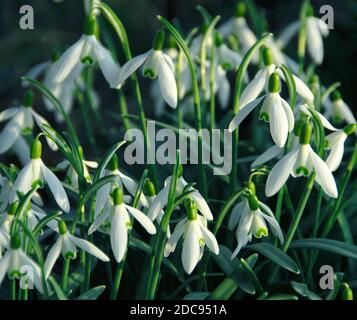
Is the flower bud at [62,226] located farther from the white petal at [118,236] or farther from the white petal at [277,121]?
the white petal at [277,121]

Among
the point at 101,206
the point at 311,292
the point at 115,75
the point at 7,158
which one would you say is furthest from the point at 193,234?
the point at 7,158

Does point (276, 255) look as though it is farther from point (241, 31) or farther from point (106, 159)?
point (241, 31)

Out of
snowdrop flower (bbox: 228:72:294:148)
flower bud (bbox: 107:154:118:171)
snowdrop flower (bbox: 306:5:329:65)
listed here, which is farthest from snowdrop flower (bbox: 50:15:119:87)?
snowdrop flower (bbox: 306:5:329:65)

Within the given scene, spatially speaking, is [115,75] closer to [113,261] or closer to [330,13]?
[113,261]

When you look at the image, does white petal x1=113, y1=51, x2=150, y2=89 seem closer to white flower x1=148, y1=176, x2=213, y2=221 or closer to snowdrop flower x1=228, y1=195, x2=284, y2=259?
white flower x1=148, y1=176, x2=213, y2=221

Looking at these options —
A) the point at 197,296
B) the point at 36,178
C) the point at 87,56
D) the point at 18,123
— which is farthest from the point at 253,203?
the point at 18,123

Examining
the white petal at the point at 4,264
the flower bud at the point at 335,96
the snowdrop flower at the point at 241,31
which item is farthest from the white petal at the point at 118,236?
the snowdrop flower at the point at 241,31

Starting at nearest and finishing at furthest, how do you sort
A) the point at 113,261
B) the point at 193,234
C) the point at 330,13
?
the point at 193,234
the point at 113,261
the point at 330,13
